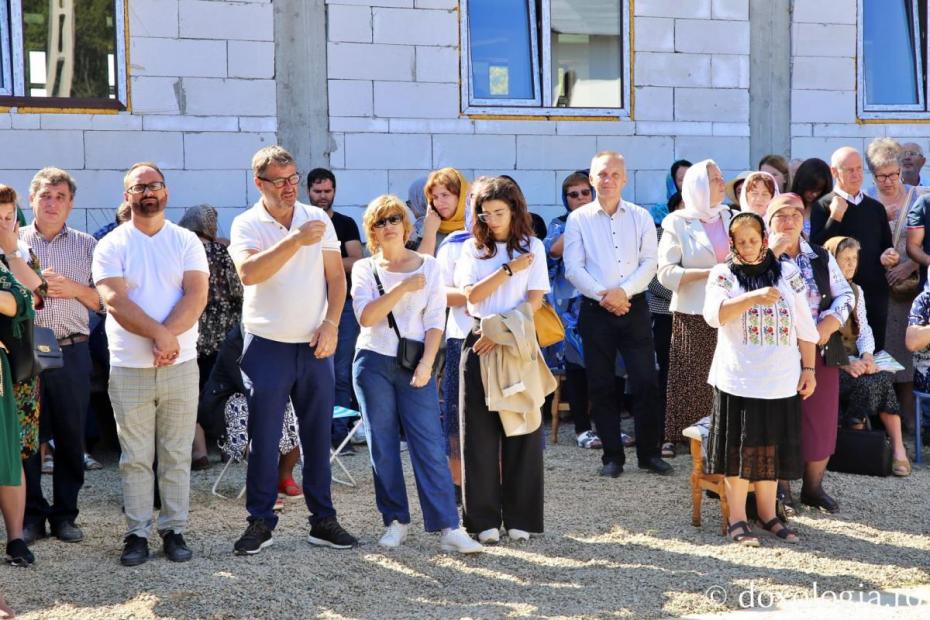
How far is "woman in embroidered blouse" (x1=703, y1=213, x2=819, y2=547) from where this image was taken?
589 centimetres

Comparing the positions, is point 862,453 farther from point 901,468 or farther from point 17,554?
point 17,554

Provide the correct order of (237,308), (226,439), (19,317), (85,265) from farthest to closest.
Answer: (237,308) < (226,439) < (85,265) < (19,317)

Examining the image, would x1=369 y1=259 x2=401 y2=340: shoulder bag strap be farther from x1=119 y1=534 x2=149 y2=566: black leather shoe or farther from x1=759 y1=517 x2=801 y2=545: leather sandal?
x1=759 y1=517 x2=801 y2=545: leather sandal

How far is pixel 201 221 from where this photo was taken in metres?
7.79

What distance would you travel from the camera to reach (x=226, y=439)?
24.0 feet

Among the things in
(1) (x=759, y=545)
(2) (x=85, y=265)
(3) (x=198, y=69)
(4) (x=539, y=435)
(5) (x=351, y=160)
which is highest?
(3) (x=198, y=69)

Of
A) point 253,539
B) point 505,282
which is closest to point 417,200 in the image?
point 505,282

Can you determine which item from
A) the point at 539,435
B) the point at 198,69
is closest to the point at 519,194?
the point at 539,435

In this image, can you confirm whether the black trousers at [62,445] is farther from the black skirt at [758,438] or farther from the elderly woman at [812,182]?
the elderly woman at [812,182]

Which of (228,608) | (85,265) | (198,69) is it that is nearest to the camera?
(228,608)

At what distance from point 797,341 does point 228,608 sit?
2965mm

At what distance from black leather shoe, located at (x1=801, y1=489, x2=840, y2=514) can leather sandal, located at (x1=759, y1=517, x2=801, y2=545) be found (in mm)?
566

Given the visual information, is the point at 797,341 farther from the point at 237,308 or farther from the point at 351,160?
the point at 351,160

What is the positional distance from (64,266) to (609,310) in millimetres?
3047
